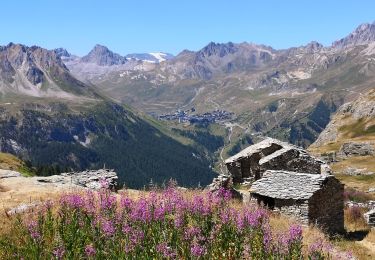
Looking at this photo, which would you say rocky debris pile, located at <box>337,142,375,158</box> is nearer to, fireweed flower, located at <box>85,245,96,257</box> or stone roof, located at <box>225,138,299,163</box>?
stone roof, located at <box>225,138,299,163</box>

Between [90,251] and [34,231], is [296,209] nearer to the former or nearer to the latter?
[34,231]

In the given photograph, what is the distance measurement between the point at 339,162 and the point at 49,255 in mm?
161863

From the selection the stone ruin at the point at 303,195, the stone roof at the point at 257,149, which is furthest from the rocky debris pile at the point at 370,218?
the stone roof at the point at 257,149

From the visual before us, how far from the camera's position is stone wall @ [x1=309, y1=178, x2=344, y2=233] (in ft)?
118

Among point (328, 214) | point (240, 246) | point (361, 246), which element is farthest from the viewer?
point (328, 214)

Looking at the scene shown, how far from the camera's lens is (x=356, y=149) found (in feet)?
581

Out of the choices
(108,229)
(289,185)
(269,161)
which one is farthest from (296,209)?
(108,229)

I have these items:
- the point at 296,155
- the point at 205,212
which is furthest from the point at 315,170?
the point at 205,212

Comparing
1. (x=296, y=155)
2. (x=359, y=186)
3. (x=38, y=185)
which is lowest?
(x=359, y=186)

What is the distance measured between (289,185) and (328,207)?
3.42m

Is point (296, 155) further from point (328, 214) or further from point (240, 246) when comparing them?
point (240, 246)

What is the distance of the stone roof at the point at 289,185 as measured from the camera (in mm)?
36062

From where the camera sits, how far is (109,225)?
14625mm

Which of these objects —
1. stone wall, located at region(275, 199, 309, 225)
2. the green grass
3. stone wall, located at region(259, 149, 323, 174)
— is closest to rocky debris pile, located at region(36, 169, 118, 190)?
stone wall, located at region(275, 199, 309, 225)
